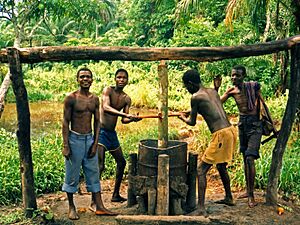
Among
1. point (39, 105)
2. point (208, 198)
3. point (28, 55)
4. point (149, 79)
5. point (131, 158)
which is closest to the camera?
point (28, 55)

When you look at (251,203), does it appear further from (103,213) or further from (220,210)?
(103,213)

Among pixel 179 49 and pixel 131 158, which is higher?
pixel 179 49

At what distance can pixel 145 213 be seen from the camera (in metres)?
5.33

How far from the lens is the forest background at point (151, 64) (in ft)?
23.1

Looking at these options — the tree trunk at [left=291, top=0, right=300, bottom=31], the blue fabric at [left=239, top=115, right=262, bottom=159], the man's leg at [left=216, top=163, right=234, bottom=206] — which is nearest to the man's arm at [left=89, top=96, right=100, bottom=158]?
the man's leg at [left=216, top=163, right=234, bottom=206]

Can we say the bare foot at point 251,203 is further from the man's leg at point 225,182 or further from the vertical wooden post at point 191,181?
the vertical wooden post at point 191,181

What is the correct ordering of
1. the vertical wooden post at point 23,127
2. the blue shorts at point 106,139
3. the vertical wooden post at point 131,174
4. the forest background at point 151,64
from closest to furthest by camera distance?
the vertical wooden post at point 23,127 < the vertical wooden post at point 131,174 < the blue shorts at point 106,139 < the forest background at point 151,64

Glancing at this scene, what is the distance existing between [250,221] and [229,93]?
164cm

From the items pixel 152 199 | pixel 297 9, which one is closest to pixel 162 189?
pixel 152 199

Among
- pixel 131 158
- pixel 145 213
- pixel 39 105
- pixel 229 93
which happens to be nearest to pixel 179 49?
pixel 229 93

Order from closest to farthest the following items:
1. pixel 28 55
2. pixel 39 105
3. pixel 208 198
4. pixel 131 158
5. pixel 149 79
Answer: pixel 28 55 → pixel 131 158 → pixel 208 198 → pixel 39 105 → pixel 149 79

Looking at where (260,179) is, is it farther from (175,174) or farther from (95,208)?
(95,208)

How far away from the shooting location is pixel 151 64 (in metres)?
20.5

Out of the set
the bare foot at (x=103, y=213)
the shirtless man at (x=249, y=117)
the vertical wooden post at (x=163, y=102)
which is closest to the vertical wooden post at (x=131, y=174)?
the bare foot at (x=103, y=213)
